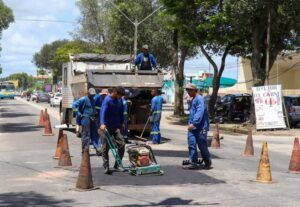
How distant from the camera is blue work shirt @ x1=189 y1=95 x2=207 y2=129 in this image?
11.7 metres

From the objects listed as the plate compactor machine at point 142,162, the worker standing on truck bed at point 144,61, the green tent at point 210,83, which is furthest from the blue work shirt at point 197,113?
the green tent at point 210,83

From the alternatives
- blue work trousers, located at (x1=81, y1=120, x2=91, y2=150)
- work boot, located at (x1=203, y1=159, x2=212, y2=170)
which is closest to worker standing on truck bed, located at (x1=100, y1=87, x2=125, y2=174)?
work boot, located at (x1=203, y1=159, x2=212, y2=170)

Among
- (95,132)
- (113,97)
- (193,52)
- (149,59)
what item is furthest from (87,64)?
(193,52)

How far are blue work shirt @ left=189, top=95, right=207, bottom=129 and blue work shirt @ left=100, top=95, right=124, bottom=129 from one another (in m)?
1.58

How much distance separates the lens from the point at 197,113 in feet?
38.4

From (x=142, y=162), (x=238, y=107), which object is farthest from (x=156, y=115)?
(x=238, y=107)

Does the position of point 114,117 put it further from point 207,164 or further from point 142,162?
point 207,164

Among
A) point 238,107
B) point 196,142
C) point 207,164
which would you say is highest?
point 238,107

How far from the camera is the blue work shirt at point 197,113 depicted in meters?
11.7

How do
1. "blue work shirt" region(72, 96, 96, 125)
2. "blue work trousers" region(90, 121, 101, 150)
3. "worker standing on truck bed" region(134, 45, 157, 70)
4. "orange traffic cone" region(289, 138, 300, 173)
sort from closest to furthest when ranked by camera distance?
1. "orange traffic cone" region(289, 138, 300, 173)
2. "blue work shirt" region(72, 96, 96, 125)
3. "blue work trousers" region(90, 121, 101, 150)
4. "worker standing on truck bed" region(134, 45, 157, 70)

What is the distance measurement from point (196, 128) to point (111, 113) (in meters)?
1.87

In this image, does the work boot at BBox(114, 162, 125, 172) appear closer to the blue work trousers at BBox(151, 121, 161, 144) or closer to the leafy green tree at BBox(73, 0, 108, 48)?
the blue work trousers at BBox(151, 121, 161, 144)

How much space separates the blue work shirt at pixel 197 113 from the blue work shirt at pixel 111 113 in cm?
158

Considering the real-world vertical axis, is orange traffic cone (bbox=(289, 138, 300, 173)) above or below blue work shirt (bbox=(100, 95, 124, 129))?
below
